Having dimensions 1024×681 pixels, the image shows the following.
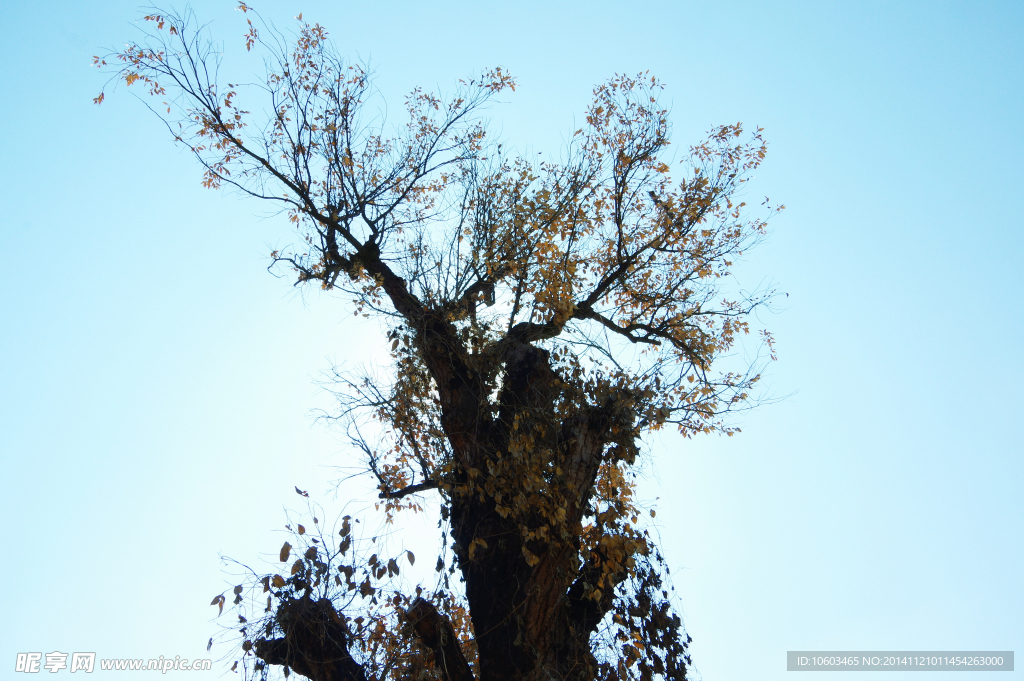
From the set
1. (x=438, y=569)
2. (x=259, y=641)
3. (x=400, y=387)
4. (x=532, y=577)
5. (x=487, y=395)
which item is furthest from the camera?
(x=400, y=387)

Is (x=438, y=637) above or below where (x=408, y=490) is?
below

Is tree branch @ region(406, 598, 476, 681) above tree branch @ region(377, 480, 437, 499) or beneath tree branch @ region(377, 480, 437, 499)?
beneath

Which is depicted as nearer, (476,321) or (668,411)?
(668,411)

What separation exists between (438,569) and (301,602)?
4.88 ft

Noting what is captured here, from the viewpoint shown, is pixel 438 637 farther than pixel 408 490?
No

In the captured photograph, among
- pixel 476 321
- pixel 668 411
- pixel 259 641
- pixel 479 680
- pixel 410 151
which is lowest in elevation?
pixel 479 680

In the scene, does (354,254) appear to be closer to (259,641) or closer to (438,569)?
(438,569)

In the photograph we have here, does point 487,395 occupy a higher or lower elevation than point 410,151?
lower

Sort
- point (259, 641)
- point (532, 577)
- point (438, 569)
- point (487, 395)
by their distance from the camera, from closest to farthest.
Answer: point (259, 641) → point (532, 577) → point (438, 569) → point (487, 395)

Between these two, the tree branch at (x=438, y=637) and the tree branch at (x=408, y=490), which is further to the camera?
the tree branch at (x=408, y=490)

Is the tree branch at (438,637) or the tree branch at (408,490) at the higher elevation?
the tree branch at (408,490)

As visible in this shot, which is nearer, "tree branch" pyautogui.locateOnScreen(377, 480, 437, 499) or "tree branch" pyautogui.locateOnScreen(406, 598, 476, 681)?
"tree branch" pyautogui.locateOnScreen(406, 598, 476, 681)

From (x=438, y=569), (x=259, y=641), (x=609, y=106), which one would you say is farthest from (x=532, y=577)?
(x=609, y=106)

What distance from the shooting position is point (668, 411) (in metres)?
6.54
